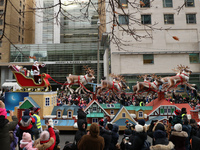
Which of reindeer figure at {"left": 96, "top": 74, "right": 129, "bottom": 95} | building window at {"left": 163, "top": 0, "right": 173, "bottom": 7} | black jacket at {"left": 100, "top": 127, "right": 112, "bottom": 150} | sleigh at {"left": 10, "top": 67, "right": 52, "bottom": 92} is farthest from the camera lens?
building window at {"left": 163, "top": 0, "right": 173, "bottom": 7}

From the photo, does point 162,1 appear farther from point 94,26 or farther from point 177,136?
point 177,136

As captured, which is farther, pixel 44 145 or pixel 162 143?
pixel 44 145

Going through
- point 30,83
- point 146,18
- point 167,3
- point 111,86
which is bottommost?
point 111,86

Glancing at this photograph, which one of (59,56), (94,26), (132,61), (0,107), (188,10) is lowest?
(0,107)

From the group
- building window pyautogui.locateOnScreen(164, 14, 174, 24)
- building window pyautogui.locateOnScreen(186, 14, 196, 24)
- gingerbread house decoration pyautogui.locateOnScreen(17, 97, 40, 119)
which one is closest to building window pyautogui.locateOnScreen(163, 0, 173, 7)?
building window pyautogui.locateOnScreen(164, 14, 174, 24)

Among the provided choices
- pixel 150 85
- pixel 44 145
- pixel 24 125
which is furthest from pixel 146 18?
pixel 44 145

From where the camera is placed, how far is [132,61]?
2859 centimetres

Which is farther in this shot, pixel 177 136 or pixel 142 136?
pixel 177 136

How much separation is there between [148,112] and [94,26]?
42933 mm

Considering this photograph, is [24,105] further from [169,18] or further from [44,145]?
[169,18]

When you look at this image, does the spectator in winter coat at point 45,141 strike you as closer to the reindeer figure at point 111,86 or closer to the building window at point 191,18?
the reindeer figure at point 111,86

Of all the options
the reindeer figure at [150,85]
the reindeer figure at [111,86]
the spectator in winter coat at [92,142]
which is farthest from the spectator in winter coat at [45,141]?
the reindeer figure at [150,85]

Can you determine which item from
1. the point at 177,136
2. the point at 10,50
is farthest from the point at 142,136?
the point at 10,50

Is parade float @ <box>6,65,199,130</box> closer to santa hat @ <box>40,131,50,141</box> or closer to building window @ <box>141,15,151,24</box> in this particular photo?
santa hat @ <box>40,131,50,141</box>
